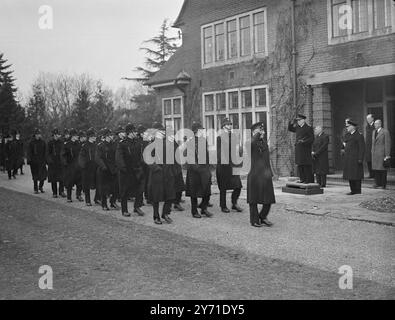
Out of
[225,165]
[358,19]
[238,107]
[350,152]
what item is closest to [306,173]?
[350,152]

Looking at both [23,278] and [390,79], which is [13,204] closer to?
[23,278]

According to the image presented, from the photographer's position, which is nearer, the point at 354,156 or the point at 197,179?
the point at 197,179

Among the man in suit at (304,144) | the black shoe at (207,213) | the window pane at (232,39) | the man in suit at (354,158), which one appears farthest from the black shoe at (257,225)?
the window pane at (232,39)

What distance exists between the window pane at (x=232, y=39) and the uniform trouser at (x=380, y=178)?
7.66m

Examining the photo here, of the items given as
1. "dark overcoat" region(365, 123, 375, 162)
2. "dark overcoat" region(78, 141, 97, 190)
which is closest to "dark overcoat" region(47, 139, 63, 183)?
"dark overcoat" region(78, 141, 97, 190)

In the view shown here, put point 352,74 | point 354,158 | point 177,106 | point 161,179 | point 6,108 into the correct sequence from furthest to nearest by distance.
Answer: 1. point 6,108
2. point 177,106
3. point 352,74
4. point 354,158
5. point 161,179

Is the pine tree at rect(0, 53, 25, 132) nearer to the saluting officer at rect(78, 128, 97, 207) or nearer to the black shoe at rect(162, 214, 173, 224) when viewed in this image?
the saluting officer at rect(78, 128, 97, 207)

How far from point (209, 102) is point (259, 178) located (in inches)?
450

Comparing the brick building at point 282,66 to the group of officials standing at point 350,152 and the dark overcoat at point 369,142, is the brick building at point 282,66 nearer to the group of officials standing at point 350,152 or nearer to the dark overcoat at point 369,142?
the dark overcoat at point 369,142

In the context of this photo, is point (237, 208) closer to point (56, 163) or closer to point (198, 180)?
point (198, 180)

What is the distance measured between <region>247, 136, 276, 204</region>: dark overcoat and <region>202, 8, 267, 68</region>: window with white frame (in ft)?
30.1

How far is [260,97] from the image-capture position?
1775 centimetres

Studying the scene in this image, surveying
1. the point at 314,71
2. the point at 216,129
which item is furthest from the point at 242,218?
the point at 216,129
